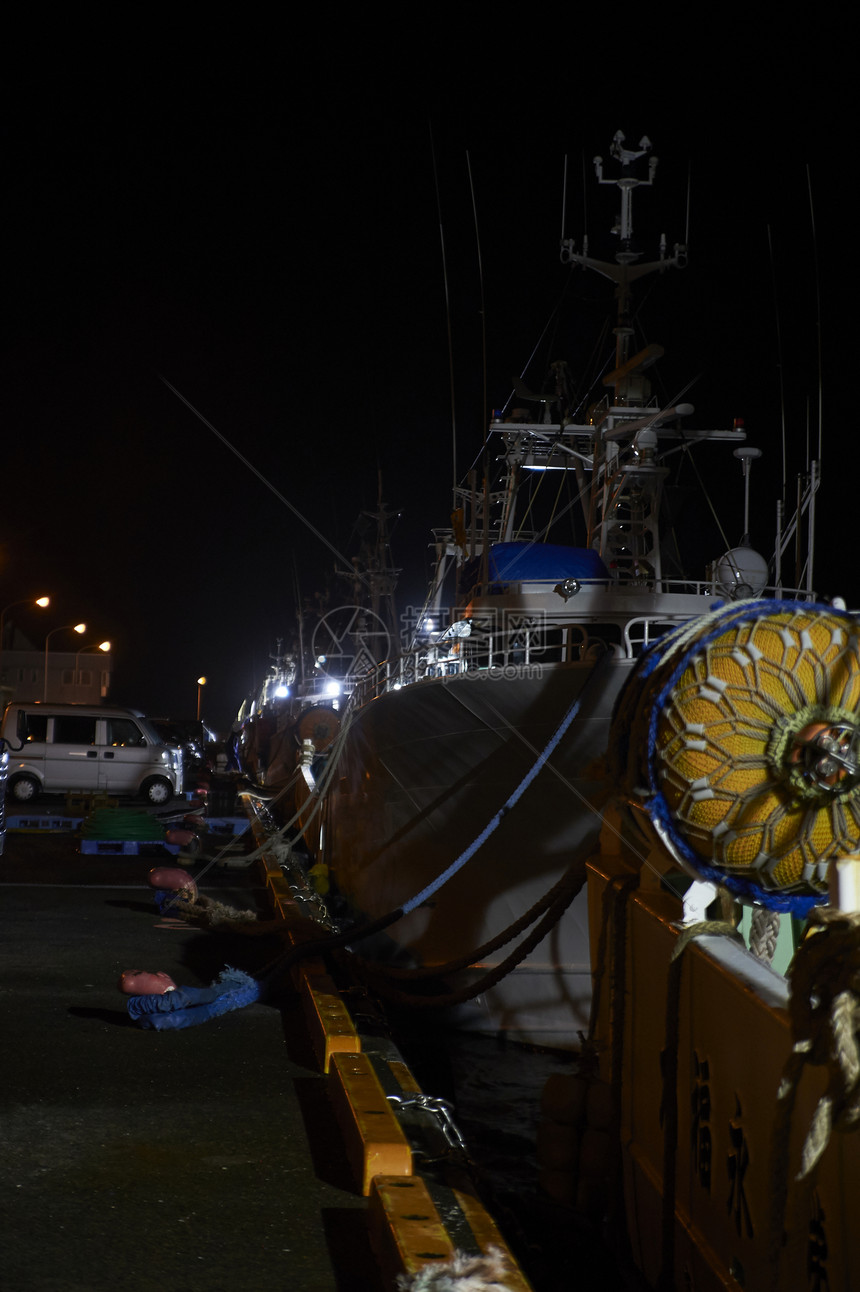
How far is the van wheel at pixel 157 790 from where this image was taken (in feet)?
73.0

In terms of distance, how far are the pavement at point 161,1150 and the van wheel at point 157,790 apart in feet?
48.8

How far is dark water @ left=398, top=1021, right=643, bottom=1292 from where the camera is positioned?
4633mm

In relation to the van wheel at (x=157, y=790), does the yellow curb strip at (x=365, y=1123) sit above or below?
above

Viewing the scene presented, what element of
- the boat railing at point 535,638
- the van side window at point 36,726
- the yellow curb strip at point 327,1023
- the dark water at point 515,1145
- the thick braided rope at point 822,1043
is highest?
the boat railing at point 535,638

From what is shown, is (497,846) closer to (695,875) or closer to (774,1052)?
(695,875)

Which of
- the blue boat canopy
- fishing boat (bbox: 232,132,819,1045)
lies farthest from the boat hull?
the blue boat canopy

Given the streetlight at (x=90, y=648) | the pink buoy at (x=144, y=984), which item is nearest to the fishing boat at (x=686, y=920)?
the pink buoy at (x=144, y=984)

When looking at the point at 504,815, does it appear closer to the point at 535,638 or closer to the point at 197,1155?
the point at 535,638

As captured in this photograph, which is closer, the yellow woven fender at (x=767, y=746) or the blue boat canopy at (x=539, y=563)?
the yellow woven fender at (x=767, y=746)

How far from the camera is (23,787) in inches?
856

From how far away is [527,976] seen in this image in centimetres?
917

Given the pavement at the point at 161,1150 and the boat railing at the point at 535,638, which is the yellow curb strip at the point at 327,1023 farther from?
the boat railing at the point at 535,638

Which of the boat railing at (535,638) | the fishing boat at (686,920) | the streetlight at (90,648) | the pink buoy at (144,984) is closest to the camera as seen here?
the fishing boat at (686,920)

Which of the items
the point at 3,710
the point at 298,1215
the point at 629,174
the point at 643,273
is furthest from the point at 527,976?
the point at 3,710
